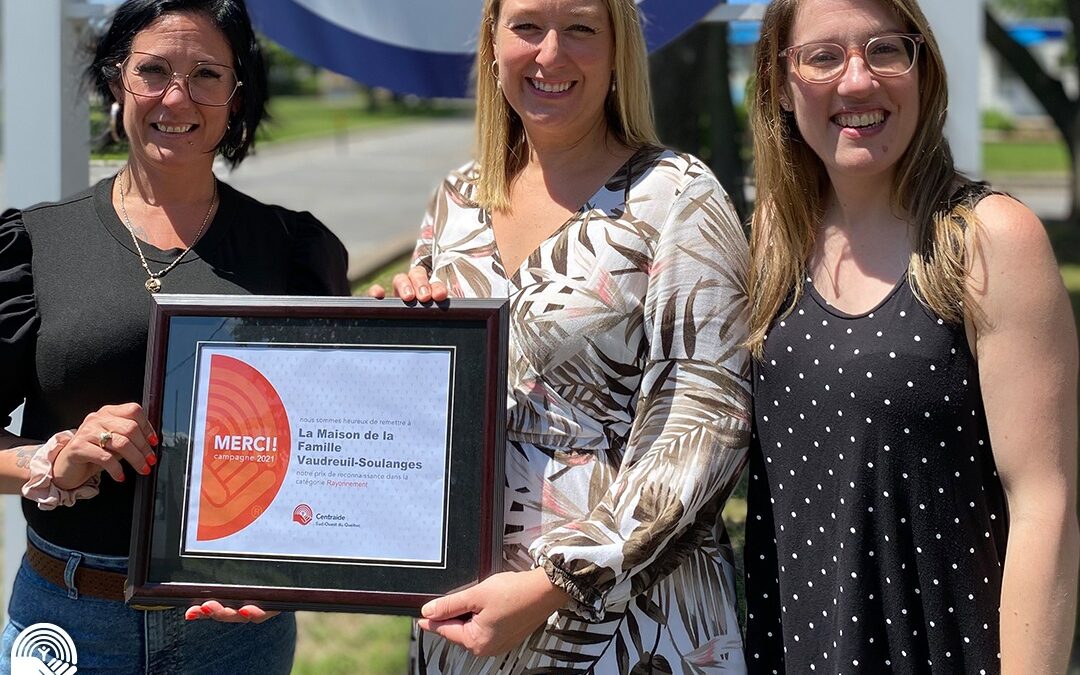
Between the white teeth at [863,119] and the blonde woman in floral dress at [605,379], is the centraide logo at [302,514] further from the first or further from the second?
the white teeth at [863,119]

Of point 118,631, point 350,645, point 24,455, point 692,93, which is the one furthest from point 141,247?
point 692,93

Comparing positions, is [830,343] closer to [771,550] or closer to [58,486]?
[771,550]

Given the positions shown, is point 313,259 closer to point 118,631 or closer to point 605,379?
point 605,379

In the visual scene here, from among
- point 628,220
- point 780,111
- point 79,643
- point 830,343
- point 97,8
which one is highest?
point 97,8

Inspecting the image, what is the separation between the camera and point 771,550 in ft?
7.66

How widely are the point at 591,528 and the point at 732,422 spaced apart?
0.33m

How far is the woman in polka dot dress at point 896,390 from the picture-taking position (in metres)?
2.04

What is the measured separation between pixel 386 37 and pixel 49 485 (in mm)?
1789

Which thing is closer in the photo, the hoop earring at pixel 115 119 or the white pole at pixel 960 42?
the hoop earring at pixel 115 119

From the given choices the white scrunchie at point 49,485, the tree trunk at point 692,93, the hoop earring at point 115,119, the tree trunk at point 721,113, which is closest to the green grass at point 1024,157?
the tree trunk at point 721,113

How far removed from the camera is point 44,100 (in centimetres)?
372

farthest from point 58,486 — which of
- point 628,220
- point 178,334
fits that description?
point 628,220

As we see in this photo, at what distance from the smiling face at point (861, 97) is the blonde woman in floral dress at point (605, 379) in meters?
0.24

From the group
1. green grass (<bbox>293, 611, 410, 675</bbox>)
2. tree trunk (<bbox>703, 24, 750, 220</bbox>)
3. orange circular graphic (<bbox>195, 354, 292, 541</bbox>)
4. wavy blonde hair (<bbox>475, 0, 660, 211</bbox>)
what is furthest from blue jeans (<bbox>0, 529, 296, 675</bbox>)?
tree trunk (<bbox>703, 24, 750, 220</bbox>)
